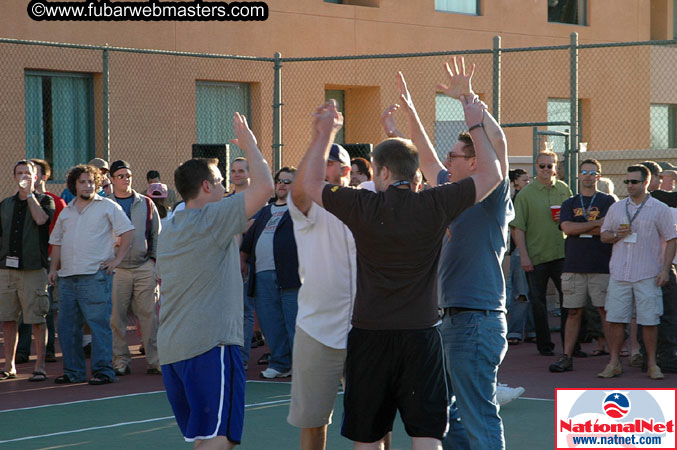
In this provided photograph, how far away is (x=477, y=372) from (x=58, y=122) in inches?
540

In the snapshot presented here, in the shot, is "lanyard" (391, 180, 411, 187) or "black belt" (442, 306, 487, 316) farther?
"black belt" (442, 306, 487, 316)

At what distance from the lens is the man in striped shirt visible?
10.9 m

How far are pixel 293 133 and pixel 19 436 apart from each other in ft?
43.3

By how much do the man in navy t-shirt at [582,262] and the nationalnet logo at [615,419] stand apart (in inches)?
131

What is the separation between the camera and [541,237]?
41.8 ft

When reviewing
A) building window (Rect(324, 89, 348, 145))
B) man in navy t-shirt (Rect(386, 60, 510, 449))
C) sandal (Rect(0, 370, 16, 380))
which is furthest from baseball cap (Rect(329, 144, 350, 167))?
building window (Rect(324, 89, 348, 145))

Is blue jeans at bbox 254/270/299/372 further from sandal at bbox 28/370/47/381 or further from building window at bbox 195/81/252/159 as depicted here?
building window at bbox 195/81/252/159

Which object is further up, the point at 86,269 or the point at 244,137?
the point at 244,137

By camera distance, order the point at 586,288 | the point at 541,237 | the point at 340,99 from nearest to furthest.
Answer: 1. the point at 586,288
2. the point at 541,237
3. the point at 340,99

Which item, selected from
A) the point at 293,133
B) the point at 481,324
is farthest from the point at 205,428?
the point at 293,133

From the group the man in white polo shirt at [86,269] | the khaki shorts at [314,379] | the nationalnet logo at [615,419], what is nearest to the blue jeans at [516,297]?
the man in white polo shirt at [86,269]

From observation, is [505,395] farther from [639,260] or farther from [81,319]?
[81,319]

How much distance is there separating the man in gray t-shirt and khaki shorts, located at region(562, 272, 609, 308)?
6.30m

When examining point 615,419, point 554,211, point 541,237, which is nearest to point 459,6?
point 554,211
